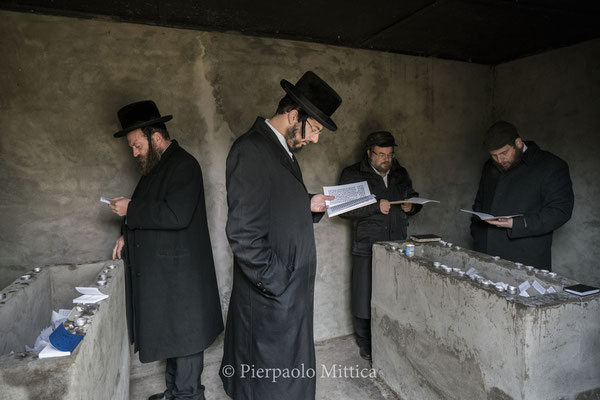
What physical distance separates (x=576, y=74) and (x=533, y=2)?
131 cm

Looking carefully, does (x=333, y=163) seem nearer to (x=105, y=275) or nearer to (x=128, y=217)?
(x=128, y=217)

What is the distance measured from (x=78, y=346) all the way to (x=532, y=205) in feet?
9.78

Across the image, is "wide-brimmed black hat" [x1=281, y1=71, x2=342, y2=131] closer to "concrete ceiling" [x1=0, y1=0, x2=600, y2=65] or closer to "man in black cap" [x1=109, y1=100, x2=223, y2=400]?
"man in black cap" [x1=109, y1=100, x2=223, y2=400]

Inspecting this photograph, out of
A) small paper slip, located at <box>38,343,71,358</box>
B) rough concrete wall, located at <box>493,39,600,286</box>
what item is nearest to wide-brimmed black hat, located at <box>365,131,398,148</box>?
rough concrete wall, located at <box>493,39,600,286</box>

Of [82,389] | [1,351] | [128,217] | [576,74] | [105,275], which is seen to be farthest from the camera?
[576,74]

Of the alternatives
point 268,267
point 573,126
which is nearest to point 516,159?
point 573,126

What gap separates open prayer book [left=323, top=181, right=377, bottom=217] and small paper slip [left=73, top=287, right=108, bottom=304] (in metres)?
1.30

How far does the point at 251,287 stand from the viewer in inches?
75.6

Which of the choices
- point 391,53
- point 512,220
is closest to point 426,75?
point 391,53

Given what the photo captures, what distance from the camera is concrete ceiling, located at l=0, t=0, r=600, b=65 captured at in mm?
2713

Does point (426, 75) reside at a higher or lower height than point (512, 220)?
higher

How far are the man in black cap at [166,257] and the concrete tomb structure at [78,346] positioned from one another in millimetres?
141

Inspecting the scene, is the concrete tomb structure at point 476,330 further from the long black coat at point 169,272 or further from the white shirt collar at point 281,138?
the long black coat at point 169,272

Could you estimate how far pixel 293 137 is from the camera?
80.0 inches
